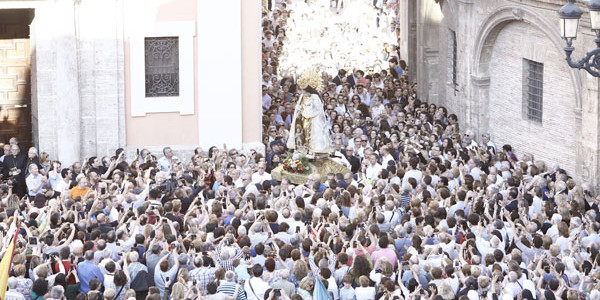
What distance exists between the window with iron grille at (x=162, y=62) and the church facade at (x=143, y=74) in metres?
0.02

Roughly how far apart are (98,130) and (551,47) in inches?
341

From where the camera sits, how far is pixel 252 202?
2211 cm

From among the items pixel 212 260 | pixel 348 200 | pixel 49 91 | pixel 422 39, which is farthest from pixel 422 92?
pixel 212 260

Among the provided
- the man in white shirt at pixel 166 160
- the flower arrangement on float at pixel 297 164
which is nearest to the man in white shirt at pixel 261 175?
the flower arrangement on float at pixel 297 164

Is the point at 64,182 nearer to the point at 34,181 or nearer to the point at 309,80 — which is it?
the point at 34,181

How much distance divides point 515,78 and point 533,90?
720mm

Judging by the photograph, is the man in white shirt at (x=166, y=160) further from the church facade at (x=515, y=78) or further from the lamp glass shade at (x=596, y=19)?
the lamp glass shade at (x=596, y=19)

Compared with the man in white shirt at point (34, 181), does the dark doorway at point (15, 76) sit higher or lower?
higher

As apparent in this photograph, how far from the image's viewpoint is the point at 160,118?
2775 centimetres

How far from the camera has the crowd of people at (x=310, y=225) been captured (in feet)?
58.5

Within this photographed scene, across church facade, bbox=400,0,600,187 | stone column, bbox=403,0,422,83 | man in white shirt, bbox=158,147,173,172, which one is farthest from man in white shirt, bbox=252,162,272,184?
stone column, bbox=403,0,422,83

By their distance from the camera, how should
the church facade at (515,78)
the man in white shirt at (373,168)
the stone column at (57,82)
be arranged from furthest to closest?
the stone column at (57,82) → the man in white shirt at (373,168) → the church facade at (515,78)

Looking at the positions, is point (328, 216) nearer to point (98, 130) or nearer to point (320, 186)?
point (320, 186)

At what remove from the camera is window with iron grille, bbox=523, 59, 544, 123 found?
26891 mm
